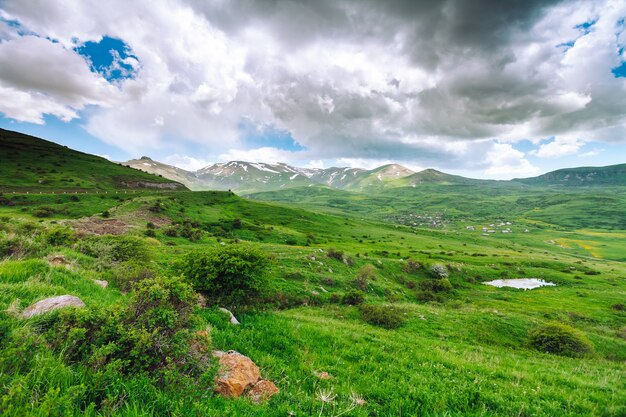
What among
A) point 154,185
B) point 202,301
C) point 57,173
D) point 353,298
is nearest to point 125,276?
point 202,301

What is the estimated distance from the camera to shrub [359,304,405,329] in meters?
23.5

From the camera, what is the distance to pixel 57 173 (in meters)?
127

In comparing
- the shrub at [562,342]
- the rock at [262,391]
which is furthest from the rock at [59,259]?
the shrub at [562,342]

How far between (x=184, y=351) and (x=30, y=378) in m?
2.42

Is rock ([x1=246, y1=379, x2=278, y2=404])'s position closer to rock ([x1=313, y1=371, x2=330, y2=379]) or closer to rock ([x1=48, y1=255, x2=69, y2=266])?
rock ([x1=313, y1=371, x2=330, y2=379])

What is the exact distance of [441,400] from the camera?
7922 millimetres

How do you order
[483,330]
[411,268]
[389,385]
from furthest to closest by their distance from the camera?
[411,268], [483,330], [389,385]

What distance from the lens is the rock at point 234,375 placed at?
6.65 m

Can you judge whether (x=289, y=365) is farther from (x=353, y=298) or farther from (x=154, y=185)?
(x=154, y=185)

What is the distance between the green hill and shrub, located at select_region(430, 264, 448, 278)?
130542mm

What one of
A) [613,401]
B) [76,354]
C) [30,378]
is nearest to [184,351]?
[76,354]

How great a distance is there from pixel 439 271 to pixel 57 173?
167232 millimetres

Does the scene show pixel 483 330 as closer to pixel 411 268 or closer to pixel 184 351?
pixel 184 351

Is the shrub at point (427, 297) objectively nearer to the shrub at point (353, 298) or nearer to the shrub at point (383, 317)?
the shrub at point (353, 298)
